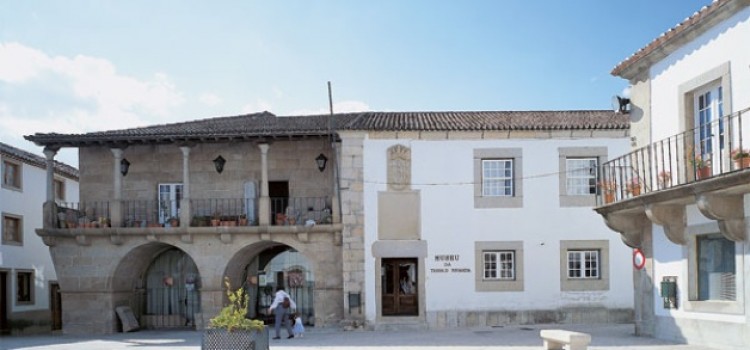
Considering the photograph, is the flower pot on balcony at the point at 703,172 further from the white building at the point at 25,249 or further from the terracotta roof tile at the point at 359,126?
the white building at the point at 25,249

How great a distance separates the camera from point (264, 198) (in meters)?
21.0

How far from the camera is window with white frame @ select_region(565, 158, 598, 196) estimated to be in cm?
2034

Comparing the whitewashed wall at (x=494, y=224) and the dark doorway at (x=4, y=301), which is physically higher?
the whitewashed wall at (x=494, y=224)

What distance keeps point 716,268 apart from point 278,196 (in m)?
12.6

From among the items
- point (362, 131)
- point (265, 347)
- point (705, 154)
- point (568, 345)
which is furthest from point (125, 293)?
point (705, 154)

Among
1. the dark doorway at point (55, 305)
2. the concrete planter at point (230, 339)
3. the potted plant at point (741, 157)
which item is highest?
the potted plant at point (741, 157)

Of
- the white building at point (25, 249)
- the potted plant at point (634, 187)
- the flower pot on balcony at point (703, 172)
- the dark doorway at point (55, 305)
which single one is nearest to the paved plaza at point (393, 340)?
the potted plant at point (634, 187)

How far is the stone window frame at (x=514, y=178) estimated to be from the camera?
20234mm

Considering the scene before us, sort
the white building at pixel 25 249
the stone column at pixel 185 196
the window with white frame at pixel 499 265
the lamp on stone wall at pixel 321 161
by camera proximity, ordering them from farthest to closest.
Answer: the white building at pixel 25 249 → the lamp on stone wall at pixel 321 161 → the stone column at pixel 185 196 → the window with white frame at pixel 499 265

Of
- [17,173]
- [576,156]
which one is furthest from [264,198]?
[17,173]

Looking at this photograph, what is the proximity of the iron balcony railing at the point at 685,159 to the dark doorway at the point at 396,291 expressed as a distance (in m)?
6.23

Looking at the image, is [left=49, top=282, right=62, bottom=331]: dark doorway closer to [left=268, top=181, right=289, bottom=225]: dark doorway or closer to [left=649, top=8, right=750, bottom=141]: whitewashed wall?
[left=268, top=181, right=289, bottom=225]: dark doorway

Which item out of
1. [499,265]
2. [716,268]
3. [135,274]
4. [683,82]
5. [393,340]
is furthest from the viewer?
[135,274]

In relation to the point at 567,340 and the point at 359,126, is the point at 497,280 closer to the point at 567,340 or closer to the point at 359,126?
the point at 359,126
